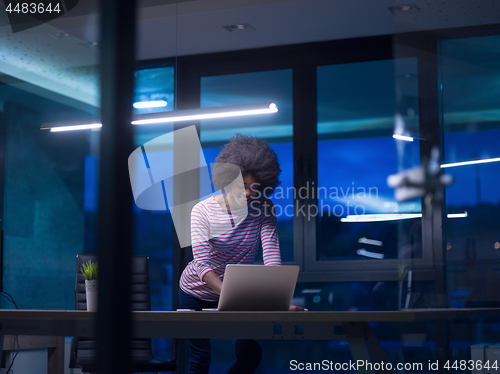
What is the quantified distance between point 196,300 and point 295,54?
284 centimetres

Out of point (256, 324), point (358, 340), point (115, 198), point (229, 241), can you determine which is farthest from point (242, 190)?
point (115, 198)

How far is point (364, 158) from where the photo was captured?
15.1 feet

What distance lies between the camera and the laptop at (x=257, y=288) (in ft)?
6.13

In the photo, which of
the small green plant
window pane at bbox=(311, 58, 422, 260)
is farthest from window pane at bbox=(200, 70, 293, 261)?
the small green plant

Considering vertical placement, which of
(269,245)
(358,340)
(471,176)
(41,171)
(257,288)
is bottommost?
(358,340)

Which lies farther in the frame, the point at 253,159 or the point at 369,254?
the point at 369,254

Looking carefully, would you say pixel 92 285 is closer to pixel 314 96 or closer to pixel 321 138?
pixel 321 138

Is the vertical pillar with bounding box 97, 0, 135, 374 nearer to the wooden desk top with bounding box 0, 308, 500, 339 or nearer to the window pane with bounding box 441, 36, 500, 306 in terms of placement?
the wooden desk top with bounding box 0, 308, 500, 339

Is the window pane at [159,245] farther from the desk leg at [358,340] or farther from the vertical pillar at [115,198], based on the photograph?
the vertical pillar at [115,198]

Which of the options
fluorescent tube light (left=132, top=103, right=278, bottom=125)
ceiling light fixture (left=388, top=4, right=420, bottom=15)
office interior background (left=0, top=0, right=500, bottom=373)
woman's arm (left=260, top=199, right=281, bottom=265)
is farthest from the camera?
office interior background (left=0, top=0, right=500, bottom=373)

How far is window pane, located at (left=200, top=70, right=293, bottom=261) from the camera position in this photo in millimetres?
4738

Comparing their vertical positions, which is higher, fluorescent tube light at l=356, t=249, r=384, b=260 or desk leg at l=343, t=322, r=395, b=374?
fluorescent tube light at l=356, t=249, r=384, b=260

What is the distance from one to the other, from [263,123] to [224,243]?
7.76 ft

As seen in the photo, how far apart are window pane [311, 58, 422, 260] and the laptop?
2.64 m
